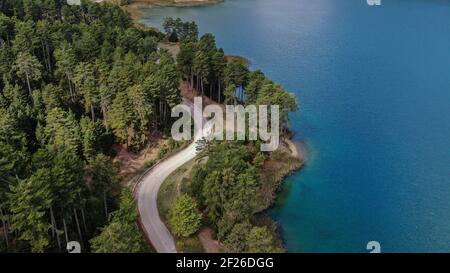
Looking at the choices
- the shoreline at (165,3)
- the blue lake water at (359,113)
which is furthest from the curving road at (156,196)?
the shoreline at (165,3)

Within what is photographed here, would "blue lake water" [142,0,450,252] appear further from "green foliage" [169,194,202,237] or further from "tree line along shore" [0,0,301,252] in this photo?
"green foliage" [169,194,202,237]

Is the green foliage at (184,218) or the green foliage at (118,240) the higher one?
the green foliage at (118,240)

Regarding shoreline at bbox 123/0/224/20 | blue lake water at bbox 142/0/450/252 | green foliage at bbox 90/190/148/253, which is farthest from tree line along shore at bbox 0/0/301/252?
shoreline at bbox 123/0/224/20

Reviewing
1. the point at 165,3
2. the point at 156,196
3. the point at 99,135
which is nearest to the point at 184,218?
the point at 156,196

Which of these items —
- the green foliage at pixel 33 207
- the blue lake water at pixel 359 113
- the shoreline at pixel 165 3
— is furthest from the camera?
the shoreline at pixel 165 3

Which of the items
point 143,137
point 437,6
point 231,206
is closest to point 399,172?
point 231,206

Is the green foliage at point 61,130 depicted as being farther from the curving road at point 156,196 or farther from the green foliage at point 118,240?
the green foliage at point 118,240
